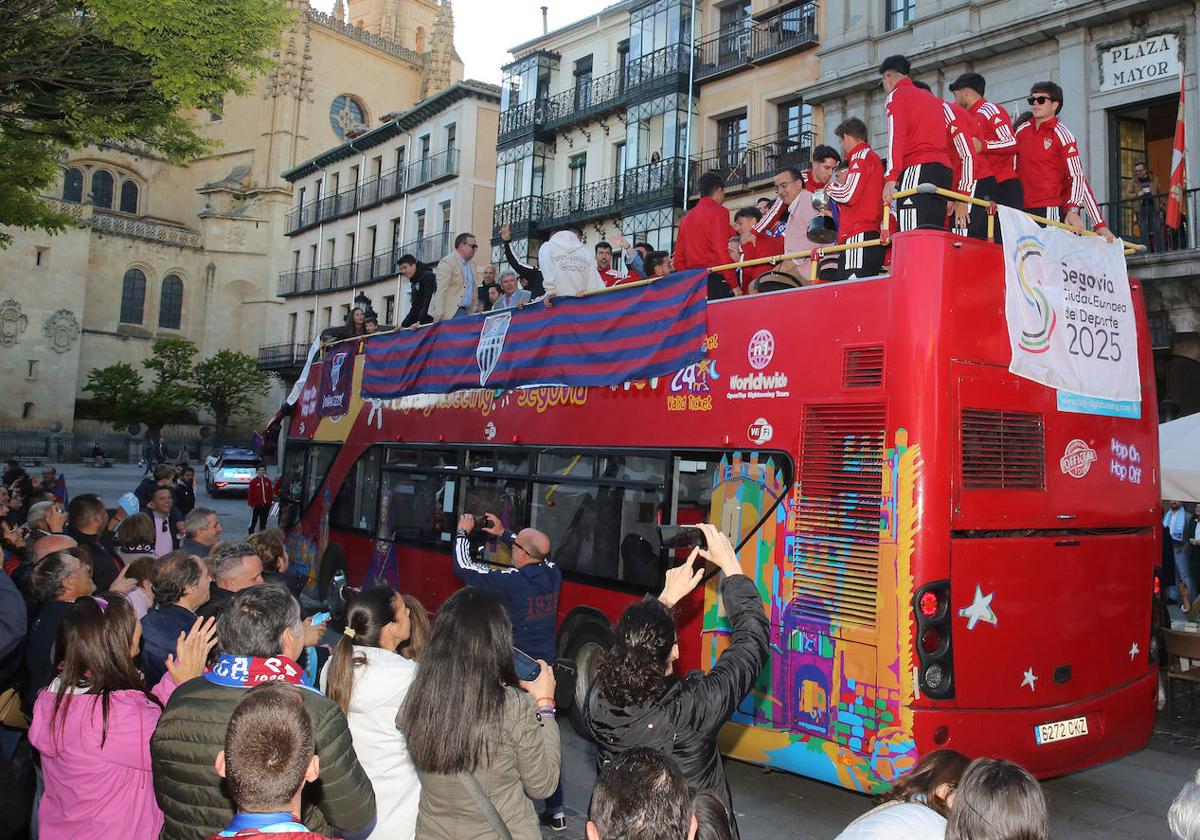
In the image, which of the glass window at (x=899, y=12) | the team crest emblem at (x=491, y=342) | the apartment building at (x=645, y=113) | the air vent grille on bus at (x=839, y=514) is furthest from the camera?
the apartment building at (x=645, y=113)

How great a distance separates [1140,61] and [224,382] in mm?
45493

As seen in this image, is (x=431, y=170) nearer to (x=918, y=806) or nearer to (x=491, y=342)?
(x=491, y=342)

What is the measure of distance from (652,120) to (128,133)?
783 inches

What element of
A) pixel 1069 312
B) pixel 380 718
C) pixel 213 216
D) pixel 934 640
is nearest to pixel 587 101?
pixel 1069 312

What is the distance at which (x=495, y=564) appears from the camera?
9.53 metres

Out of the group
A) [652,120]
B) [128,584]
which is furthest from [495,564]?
[652,120]

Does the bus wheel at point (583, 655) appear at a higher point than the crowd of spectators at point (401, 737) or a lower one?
lower

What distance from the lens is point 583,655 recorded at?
818cm

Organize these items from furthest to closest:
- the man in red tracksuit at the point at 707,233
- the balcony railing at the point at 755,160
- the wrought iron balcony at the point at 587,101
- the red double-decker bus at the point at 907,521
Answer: the wrought iron balcony at the point at 587,101
the balcony railing at the point at 755,160
the man in red tracksuit at the point at 707,233
the red double-decker bus at the point at 907,521

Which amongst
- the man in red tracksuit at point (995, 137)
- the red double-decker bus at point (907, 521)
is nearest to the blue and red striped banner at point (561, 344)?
the red double-decker bus at point (907, 521)

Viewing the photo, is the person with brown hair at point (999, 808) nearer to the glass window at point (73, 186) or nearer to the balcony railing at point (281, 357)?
the balcony railing at point (281, 357)

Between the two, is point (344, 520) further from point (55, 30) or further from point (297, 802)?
point (297, 802)

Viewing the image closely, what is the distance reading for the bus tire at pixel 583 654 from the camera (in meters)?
8.04

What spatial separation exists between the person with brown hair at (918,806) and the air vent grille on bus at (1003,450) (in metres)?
3.02
